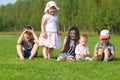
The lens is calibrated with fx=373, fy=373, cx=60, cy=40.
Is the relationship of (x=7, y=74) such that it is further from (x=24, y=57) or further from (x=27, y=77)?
(x=24, y=57)

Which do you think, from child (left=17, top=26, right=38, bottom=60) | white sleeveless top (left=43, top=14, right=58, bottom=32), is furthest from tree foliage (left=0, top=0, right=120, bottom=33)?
child (left=17, top=26, right=38, bottom=60)

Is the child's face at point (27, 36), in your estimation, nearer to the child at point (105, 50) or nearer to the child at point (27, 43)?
the child at point (27, 43)

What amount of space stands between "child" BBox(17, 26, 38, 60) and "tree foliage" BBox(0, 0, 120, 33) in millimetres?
63034

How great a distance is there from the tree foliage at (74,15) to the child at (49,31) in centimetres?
6291

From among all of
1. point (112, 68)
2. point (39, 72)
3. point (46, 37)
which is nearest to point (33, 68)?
point (39, 72)

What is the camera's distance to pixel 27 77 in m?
7.52

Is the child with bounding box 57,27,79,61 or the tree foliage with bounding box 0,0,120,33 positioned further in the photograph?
the tree foliage with bounding box 0,0,120,33

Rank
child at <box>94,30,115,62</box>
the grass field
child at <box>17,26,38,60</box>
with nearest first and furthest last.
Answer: the grass field < child at <box>94,30,115,62</box> < child at <box>17,26,38,60</box>

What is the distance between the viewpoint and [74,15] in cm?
9200

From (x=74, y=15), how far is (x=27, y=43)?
265 feet

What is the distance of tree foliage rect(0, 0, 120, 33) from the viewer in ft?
253

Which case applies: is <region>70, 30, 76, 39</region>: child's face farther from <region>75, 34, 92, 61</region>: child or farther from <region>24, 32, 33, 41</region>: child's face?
<region>24, 32, 33, 41</region>: child's face

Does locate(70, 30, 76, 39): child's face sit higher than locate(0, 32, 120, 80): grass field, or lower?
higher

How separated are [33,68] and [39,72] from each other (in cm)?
55
